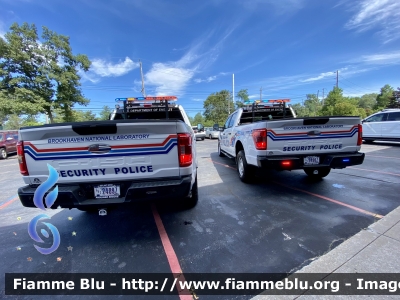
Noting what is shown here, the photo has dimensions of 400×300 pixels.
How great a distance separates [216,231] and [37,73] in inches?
1174

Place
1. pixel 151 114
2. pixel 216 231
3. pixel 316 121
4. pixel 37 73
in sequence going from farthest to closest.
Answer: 1. pixel 37 73
2. pixel 151 114
3. pixel 316 121
4. pixel 216 231

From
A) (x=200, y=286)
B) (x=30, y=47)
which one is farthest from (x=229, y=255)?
(x=30, y=47)

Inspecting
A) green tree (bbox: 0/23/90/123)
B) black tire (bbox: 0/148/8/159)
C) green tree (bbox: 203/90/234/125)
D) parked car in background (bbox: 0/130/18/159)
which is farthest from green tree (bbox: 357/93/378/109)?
black tire (bbox: 0/148/8/159)

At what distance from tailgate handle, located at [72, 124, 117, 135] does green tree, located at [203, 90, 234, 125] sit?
4825 centimetres

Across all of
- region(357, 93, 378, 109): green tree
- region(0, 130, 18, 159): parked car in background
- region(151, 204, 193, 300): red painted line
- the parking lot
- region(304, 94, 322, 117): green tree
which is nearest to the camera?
region(151, 204, 193, 300): red painted line

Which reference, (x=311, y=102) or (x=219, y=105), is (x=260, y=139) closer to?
(x=219, y=105)

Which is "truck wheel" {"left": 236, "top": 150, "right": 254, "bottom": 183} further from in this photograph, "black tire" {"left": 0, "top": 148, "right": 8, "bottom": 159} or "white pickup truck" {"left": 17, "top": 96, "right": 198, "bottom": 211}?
"black tire" {"left": 0, "top": 148, "right": 8, "bottom": 159}

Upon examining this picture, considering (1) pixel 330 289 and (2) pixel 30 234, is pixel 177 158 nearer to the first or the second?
(1) pixel 330 289

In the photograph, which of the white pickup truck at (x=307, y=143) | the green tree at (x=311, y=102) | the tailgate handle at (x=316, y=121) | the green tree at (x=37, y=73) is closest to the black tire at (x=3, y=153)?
the green tree at (x=37, y=73)

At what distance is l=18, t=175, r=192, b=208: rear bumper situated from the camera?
2.19 meters

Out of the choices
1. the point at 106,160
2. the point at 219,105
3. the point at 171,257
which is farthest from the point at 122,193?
the point at 219,105

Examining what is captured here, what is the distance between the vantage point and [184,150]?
2369 millimetres

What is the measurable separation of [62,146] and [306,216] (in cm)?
356

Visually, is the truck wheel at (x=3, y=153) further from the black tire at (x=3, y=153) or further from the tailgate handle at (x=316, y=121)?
the tailgate handle at (x=316, y=121)
